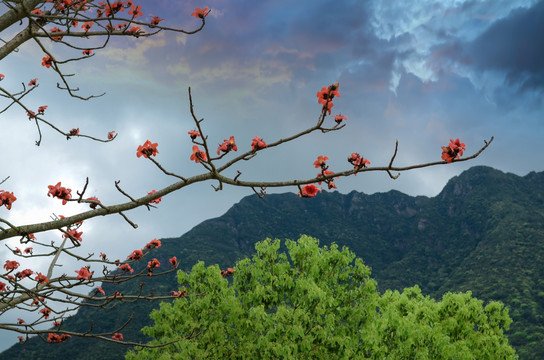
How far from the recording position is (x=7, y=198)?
14.4 feet

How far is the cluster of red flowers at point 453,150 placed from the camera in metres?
3.85

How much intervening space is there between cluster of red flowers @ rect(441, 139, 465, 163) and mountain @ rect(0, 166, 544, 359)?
5170 cm

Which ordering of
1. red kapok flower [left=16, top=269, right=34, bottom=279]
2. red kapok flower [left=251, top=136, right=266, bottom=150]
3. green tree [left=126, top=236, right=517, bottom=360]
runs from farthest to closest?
green tree [left=126, top=236, right=517, bottom=360], red kapok flower [left=16, top=269, right=34, bottom=279], red kapok flower [left=251, top=136, right=266, bottom=150]

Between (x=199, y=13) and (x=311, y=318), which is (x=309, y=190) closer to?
(x=199, y=13)

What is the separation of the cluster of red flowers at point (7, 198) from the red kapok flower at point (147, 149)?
162 centimetres

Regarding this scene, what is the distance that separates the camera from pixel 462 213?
11075 centimetres

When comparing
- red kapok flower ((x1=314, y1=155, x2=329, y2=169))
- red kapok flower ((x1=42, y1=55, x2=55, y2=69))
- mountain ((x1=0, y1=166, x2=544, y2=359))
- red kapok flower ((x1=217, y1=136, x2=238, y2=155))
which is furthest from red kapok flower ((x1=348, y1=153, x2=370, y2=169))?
mountain ((x1=0, y1=166, x2=544, y2=359))

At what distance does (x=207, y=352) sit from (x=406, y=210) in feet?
415

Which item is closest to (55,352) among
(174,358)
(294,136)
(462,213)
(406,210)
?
(174,358)

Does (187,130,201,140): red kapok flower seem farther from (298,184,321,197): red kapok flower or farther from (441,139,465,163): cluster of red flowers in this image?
(441,139,465,163): cluster of red flowers

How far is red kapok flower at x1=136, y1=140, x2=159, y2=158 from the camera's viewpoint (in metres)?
3.81

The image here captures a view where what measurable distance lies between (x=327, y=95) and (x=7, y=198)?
133 inches

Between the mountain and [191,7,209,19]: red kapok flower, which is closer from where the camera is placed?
[191,7,209,19]: red kapok flower

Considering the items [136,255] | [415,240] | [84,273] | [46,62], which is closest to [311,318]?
[136,255]
